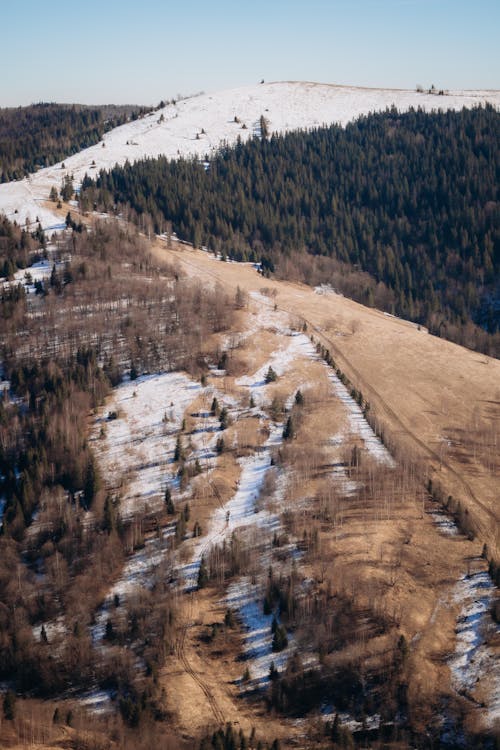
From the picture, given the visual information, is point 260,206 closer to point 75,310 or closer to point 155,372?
point 75,310

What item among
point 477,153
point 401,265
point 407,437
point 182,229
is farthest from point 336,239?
point 407,437

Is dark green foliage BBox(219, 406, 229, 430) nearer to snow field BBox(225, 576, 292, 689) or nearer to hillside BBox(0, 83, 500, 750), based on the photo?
hillside BBox(0, 83, 500, 750)

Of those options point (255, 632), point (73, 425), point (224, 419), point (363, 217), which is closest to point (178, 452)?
point (224, 419)

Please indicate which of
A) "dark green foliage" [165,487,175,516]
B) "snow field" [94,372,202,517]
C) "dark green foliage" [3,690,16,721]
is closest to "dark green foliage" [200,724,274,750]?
"dark green foliage" [3,690,16,721]

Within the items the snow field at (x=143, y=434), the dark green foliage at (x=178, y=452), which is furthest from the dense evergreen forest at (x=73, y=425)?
the dark green foliage at (x=178, y=452)

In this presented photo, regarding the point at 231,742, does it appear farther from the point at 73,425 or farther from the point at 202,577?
the point at 73,425

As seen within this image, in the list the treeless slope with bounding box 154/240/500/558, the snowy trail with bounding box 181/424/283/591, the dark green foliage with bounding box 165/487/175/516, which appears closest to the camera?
the snowy trail with bounding box 181/424/283/591
